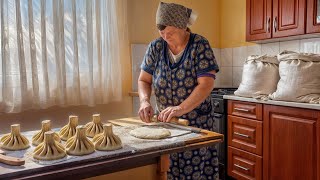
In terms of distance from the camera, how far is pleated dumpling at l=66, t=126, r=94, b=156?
2.87 ft

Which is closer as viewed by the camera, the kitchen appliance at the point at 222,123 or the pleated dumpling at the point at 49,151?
the pleated dumpling at the point at 49,151

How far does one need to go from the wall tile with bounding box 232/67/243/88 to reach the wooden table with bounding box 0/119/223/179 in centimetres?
222

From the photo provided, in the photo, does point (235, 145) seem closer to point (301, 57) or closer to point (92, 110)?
point (301, 57)

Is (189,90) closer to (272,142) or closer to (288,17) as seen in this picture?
(272,142)

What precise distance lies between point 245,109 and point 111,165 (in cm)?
179

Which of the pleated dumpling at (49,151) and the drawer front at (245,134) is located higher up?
the pleated dumpling at (49,151)

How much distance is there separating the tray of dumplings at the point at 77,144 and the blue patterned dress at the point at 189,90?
13.3 inches

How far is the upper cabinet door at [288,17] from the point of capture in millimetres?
2320

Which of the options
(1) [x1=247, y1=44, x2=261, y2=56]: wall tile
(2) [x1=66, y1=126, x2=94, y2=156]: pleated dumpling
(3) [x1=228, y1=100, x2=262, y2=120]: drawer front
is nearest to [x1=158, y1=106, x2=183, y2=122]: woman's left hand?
(2) [x1=66, y1=126, x2=94, y2=156]: pleated dumpling

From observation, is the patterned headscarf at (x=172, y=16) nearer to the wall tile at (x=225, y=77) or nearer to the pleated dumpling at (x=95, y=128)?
the pleated dumpling at (x=95, y=128)

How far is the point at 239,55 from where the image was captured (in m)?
3.21

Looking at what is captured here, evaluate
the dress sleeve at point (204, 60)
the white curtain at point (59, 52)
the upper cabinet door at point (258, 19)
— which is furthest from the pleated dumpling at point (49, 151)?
the upper cabinet door at point (258, 19)

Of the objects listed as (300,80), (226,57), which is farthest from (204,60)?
(226,57)

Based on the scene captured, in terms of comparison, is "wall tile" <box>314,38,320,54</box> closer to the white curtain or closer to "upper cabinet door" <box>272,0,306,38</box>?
"upper cabinet door" <box>272,0,306,38</box>
